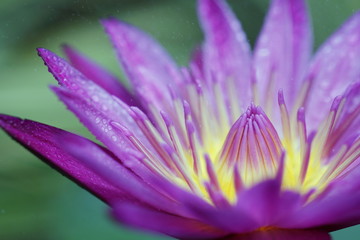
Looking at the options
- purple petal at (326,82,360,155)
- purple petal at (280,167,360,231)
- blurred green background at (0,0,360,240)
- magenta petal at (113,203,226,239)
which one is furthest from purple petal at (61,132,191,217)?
blurred green background at (0,0,360,240)

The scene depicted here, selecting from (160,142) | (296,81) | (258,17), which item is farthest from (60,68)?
(258,17)

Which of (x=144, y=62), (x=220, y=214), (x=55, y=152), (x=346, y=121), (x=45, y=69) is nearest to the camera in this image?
(x=220, y=214)

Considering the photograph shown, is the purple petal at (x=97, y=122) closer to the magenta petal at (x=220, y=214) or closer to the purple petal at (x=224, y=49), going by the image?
the magenta petal at (x=220, y=214)

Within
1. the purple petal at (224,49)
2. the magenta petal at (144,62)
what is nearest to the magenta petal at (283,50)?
the purple petal at (224,49)

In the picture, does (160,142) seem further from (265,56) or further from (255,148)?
(265,56)

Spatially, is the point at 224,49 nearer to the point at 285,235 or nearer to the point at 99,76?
the point at 99,76

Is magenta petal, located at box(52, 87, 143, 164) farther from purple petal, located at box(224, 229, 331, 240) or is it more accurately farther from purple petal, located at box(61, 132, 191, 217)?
purple petal, located at box(224, 229, 331, 240)

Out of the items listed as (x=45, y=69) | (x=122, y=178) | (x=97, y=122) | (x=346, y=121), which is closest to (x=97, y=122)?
(x=97, y=122)
